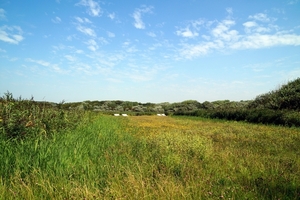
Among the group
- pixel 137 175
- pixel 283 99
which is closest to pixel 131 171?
pixel 137 175

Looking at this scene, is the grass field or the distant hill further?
the distant hill

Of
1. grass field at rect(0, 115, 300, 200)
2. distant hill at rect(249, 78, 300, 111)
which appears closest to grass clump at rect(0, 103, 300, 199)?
grass field at rect(0, 115, 300, 200)

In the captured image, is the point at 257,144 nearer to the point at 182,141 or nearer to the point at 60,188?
the point at 182,141

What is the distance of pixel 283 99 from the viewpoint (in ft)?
66.7

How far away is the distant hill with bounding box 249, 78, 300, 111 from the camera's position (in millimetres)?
19625

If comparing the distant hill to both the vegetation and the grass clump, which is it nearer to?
the vegetation

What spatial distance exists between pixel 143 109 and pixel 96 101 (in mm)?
10872

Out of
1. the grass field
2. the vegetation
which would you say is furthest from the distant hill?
the grass field

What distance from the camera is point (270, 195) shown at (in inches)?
139

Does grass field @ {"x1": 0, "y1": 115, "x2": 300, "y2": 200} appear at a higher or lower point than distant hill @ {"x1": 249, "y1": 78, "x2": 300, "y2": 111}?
lower

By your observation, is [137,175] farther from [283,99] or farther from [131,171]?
[283,99]

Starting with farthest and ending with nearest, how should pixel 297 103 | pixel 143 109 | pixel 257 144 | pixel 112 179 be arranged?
pixel 143 109
pixel 297 103
pixel 257 144
pixel 112 179

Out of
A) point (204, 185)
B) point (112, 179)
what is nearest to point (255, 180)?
point (204, 185)

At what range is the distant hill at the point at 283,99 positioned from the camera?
1962 centimetres
